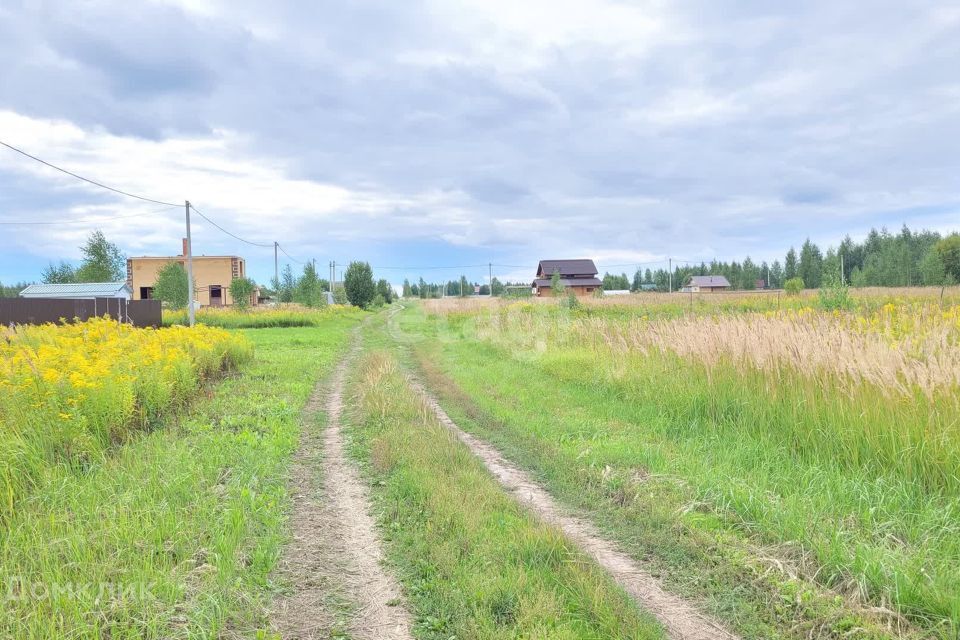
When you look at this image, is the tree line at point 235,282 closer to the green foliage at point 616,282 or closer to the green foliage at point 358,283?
the green foliage at point 358,283

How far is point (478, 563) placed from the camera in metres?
3.87

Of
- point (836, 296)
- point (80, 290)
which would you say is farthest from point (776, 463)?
point (80, 290)

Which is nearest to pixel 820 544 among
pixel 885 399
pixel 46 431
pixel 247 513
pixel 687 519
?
pixel 687 519

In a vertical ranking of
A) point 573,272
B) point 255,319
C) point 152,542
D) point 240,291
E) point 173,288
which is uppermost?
point 573,272

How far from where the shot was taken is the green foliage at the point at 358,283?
61969 mm

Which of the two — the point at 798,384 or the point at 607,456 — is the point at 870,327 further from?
the point at 607,456

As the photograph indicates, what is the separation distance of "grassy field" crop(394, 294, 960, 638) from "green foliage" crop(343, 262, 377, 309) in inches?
2133

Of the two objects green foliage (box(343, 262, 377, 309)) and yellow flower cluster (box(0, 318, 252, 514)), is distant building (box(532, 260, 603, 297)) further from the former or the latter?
yellow flower cluster (box(0, 318, 252, 514))

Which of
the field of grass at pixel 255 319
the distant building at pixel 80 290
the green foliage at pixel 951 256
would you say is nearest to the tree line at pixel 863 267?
the green foliage at pixel 951 256

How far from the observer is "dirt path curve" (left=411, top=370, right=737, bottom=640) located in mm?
3227

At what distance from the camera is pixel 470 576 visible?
12.0 feet

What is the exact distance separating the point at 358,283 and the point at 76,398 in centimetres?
5670

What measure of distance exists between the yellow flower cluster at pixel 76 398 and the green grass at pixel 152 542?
1.07 feet

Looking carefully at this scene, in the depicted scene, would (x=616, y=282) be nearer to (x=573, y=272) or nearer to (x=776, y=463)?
(x=573, y=272)
